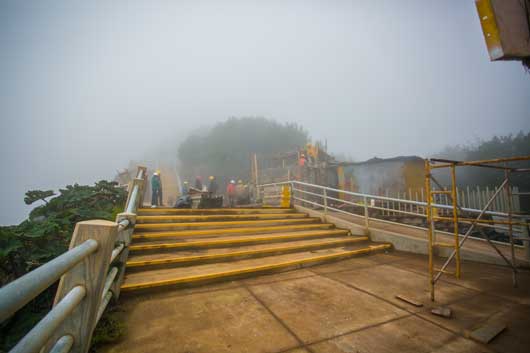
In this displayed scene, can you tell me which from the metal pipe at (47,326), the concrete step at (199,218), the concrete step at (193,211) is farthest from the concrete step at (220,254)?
the metal pipe at (47,326)

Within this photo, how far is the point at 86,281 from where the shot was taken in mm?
1418

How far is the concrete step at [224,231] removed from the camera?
4809mm

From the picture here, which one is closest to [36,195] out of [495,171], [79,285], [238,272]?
[238,272]

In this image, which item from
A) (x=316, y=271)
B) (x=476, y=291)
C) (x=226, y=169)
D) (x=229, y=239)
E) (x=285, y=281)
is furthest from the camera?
(x=226, y=169)

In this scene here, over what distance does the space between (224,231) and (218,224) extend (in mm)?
472

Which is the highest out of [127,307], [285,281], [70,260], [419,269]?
[70,260]

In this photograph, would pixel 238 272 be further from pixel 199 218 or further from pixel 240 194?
pixel 240 194

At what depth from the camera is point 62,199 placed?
5.98 metres

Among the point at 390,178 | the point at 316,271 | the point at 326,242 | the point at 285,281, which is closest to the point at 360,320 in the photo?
the point at 285,281

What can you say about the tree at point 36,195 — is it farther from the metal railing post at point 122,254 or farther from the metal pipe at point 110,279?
the metal pipe at point 110,279

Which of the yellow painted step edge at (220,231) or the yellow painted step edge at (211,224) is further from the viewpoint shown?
the yellow painted step edge at (211,224)

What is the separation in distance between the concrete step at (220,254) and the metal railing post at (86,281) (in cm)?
248

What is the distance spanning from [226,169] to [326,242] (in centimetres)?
4129

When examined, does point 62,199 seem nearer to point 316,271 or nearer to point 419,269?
point 316,271
